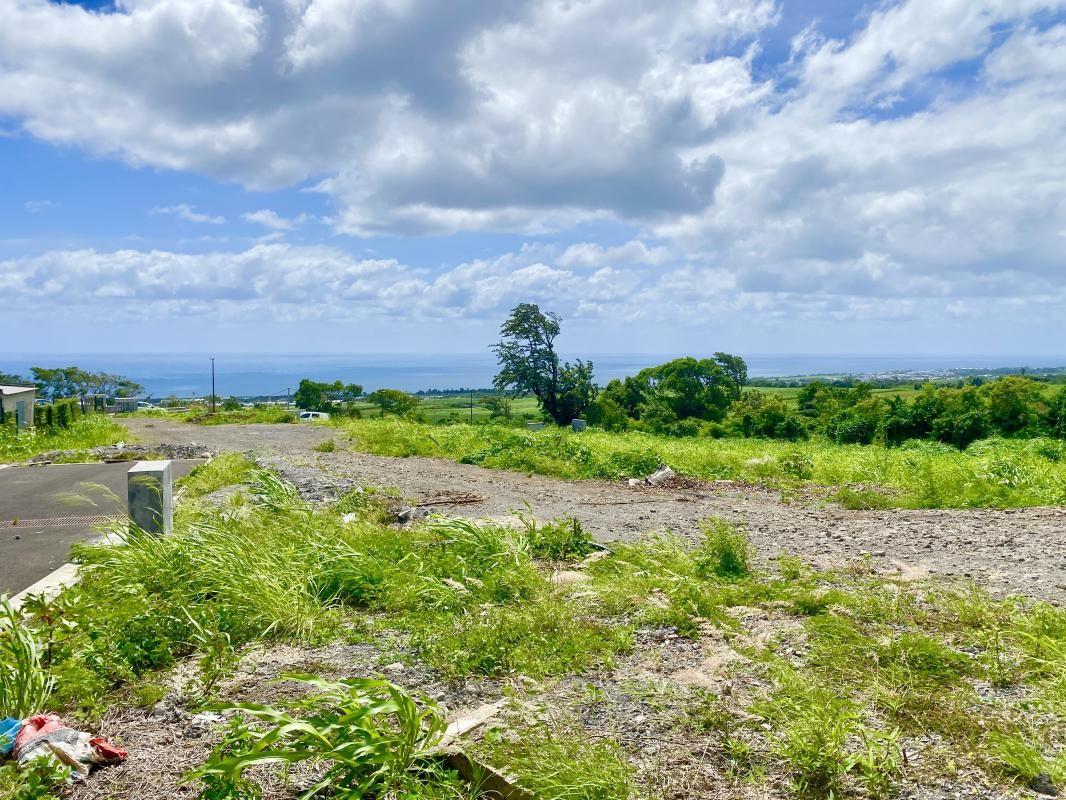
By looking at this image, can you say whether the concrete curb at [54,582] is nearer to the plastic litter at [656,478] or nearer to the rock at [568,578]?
the rock at [568,578]

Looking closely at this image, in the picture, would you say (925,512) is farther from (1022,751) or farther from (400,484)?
(400,484)

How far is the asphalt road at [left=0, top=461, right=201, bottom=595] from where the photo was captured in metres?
6.80

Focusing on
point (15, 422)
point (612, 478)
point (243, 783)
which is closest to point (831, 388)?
point (612, 478)

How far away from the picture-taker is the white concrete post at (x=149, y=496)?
6.38 meters

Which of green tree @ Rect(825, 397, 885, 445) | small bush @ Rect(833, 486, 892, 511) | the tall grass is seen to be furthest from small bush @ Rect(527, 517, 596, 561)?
green tree @ Rect(825, 397, 885, 445)

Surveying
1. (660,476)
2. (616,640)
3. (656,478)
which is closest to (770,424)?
(660,476)

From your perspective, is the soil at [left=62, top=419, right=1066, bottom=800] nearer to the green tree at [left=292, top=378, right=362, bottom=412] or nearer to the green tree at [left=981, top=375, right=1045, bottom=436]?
the green tree at [left=981, top=375, right=1045, bottom=436]

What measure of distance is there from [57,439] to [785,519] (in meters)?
18.2

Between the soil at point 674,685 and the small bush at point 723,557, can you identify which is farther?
the small bush at point 723,557

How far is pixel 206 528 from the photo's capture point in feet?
21.1

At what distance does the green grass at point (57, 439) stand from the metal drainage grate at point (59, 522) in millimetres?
7762

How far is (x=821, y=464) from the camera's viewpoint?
1364 centimetres

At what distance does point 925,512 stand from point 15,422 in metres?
22.7

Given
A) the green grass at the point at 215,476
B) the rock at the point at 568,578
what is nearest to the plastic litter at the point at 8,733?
the rock at the point at 568,578
